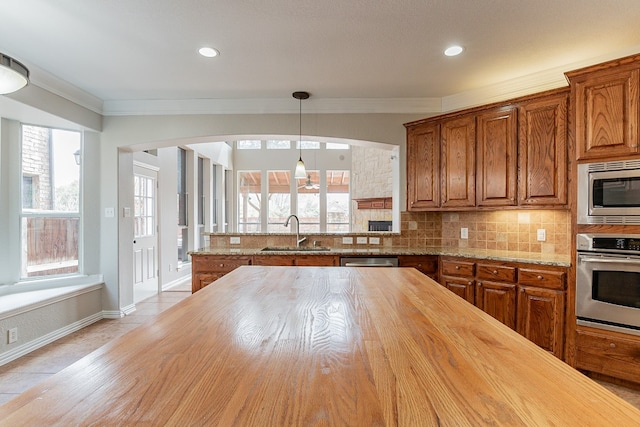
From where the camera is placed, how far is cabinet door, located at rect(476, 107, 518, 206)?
120 inches

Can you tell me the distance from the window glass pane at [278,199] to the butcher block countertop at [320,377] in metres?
8.16

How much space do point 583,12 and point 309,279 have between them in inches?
97.8

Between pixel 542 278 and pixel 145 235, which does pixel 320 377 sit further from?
pixel 145 235

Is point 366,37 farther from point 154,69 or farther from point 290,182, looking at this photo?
point 290,182

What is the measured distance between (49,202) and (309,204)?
20.8 feet

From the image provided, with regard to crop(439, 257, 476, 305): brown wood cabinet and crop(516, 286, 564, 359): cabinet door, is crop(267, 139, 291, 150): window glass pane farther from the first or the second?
crop(516, 286, 564, 359): cabinet door

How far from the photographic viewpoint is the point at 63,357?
2.84 metres

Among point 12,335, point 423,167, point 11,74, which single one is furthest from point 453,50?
point 12,335

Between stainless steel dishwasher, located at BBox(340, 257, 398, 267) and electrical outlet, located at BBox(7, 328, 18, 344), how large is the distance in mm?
2935

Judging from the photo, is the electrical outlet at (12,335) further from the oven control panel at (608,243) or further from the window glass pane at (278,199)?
the window glass pane at (278,199)

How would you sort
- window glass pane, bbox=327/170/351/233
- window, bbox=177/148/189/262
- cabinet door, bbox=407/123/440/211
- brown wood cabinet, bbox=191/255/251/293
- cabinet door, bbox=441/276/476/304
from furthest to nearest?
window glass pane, bbox=327/170/351/233
window, bbox=177/148/189/262
cabinet door, bbox=407/123/440/211
brown wood cabinet, bbox=191/255/251/293
cabinet door, bbox=441/276/476/304

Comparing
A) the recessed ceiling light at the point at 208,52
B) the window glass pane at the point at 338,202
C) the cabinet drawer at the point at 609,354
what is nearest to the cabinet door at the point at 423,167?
Result: the cabinet drawer at the point at 609,354

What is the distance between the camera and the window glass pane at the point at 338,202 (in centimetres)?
916

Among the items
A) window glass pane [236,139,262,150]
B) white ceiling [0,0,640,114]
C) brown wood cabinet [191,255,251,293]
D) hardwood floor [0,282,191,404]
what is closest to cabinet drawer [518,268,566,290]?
white ceiling [0,0,640,114]
